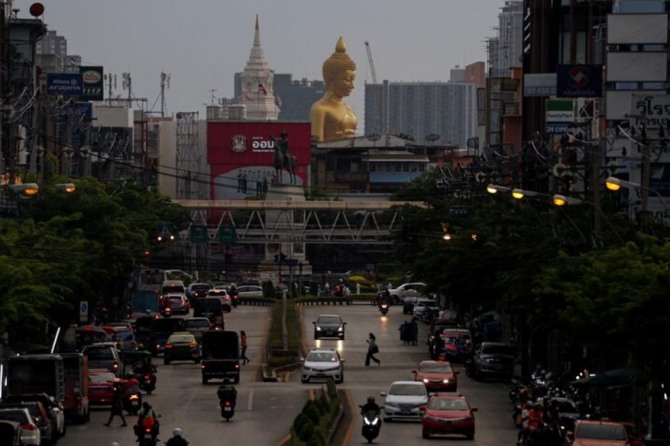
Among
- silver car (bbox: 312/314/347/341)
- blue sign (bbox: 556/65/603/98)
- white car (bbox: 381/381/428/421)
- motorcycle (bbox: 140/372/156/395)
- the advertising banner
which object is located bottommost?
silver car (bbox: 312/314/347/341)

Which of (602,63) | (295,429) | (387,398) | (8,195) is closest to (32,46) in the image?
(8,195)

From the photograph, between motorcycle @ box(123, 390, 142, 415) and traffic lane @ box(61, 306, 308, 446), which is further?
motorcycle @ box(123, 390, 142, 415)

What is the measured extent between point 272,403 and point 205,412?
13.4 feet

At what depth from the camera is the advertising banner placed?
152750 millimetres

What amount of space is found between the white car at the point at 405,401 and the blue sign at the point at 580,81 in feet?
111

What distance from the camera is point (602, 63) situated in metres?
108

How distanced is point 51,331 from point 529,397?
3286cm

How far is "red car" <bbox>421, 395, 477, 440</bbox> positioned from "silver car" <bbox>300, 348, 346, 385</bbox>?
70.3 feet

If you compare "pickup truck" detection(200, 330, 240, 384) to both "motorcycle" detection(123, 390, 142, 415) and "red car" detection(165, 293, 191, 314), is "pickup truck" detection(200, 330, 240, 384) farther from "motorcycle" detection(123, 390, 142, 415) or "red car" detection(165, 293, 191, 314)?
"red car" detection(165, 293, 191, 314)

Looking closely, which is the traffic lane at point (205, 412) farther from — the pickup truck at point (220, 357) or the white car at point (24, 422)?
the white car at point (24, 422)

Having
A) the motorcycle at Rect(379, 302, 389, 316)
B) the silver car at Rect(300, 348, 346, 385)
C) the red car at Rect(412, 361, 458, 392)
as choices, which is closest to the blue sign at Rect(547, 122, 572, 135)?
the motorcycle at Rect(379, 302, 389, 316)

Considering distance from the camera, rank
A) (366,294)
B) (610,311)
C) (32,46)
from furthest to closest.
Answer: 1. (366,294)
2. (32,46)
3. (610,311)

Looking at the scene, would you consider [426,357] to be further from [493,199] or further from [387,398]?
[387,398]

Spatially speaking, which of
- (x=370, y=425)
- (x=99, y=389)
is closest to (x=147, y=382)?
(x=99, y=389)
